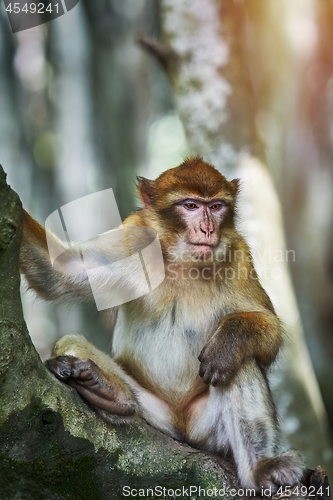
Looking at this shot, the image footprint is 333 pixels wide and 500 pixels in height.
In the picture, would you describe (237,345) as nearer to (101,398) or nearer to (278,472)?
(278,472)

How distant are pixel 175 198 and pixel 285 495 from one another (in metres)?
2.08

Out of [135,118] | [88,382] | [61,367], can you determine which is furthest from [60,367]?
[135,118]

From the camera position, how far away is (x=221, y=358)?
343cm

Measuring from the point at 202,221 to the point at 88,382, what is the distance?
4.65ft

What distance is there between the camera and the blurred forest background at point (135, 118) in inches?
313

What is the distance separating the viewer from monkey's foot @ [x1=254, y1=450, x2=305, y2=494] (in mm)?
3248

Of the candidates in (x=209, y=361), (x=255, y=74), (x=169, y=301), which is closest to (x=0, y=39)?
(x=255, y=74)

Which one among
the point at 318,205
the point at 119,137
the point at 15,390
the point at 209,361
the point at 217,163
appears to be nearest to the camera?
the point at 15,390

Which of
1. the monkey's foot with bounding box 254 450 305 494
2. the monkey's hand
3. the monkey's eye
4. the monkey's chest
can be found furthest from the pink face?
the monkey's foot with bounding box 254 450 305 494

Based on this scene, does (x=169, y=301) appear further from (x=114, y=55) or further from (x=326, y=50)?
(x=114, y=55)

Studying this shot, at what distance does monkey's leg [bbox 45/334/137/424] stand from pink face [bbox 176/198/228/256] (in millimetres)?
1063

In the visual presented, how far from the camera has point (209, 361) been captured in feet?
11.3

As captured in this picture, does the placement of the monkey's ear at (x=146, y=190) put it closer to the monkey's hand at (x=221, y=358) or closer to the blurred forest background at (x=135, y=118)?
the monkey's hand at (x=221, y=358)

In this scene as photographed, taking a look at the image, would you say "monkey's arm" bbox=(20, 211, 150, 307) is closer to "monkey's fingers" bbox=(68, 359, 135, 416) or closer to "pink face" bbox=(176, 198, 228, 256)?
"pink face" bbox=(176, 198, 228, 256)
